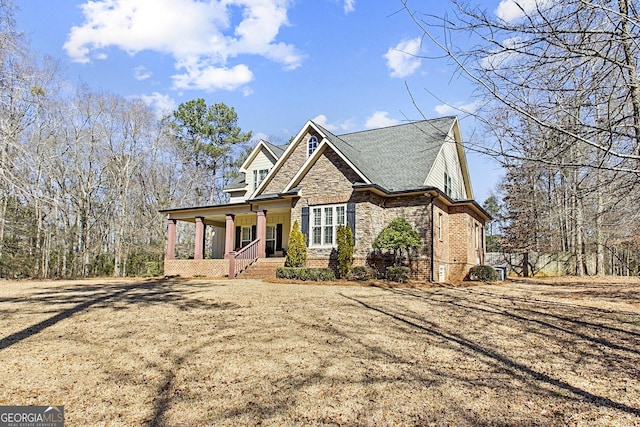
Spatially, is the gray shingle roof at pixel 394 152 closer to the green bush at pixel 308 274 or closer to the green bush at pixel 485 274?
the green bush at pixel 308 274

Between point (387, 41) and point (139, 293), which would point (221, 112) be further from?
point (387, 41)

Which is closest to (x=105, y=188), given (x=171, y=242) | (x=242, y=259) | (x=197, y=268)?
(x=171, y=242)

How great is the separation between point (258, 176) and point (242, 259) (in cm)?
662

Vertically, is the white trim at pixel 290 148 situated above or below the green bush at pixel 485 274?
above

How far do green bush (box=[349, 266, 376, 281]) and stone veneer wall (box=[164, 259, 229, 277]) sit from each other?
636 centimetres

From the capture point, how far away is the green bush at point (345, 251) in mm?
14750

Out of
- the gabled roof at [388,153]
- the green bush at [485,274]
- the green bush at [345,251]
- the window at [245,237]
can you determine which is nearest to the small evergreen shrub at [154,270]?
the window at [245,237]

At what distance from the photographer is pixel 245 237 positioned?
2258 cm

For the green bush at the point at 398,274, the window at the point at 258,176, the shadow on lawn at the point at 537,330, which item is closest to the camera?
the shadow on lawn at the point at 537,330

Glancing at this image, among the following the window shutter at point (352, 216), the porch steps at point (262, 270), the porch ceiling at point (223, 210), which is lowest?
the porch steps at point (262, 270)

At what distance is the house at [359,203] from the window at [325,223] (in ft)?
0.13

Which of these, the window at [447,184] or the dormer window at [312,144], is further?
the window at [447,184]

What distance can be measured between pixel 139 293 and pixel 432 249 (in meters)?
10.3

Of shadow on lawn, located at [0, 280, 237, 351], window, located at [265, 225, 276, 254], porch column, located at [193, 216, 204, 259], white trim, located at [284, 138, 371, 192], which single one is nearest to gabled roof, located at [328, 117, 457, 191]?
white trim, located at [284, 138, 371, 192]
